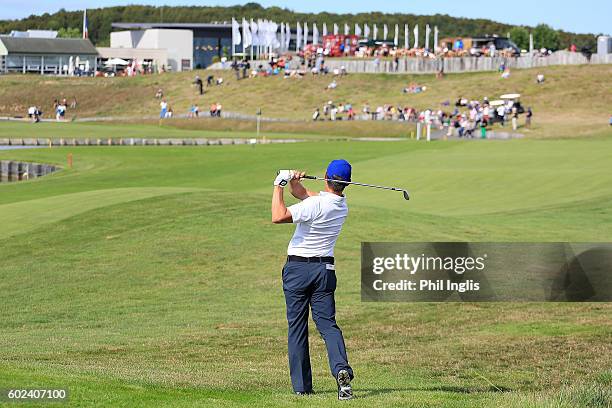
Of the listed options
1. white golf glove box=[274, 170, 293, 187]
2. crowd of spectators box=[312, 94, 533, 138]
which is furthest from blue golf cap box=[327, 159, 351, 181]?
crowd of spectators box=[312, 94, 533, 138]

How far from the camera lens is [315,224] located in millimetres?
12195

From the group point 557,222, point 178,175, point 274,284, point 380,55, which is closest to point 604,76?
point 380,55

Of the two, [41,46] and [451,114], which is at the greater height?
[41,46]

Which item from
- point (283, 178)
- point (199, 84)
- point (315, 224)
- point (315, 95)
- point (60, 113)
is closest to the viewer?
point (283, 178)

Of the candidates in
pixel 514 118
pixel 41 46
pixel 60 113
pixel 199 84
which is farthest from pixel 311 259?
pixel 41 46

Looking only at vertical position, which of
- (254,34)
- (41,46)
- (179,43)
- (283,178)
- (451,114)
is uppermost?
(254,34)

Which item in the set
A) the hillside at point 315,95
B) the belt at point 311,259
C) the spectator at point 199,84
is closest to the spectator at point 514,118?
the hillside at point 315,95

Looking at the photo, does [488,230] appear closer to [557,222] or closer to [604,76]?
[557,222]

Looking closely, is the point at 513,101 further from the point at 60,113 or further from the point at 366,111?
the point at 60,113

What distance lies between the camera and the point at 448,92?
107 meters

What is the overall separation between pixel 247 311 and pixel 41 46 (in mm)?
134583

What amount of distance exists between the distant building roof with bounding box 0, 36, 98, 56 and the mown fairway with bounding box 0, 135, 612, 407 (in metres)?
109

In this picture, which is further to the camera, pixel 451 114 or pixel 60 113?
pixel 60 113

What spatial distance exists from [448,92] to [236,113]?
1936 centimetres
